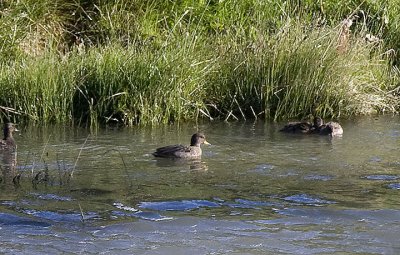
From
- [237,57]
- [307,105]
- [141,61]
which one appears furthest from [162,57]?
[307,105]

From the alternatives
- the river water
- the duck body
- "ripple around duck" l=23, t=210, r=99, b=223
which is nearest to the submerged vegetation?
the river water

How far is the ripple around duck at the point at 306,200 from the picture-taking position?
33.1 ft

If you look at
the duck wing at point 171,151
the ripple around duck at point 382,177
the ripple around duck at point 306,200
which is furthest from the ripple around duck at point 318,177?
the duck wing at point 171,151

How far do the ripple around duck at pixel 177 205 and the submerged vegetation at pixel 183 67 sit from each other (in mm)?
5661

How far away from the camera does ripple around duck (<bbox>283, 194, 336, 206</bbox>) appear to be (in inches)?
397

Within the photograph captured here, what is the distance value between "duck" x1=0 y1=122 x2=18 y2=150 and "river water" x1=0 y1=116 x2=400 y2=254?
0.73ft

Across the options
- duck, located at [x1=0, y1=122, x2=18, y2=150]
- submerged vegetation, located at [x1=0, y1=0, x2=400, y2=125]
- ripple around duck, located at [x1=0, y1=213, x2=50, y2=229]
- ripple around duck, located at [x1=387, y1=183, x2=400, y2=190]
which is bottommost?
ripple around duck, located at [x1=0, y1=213, x2=50, y2=229]

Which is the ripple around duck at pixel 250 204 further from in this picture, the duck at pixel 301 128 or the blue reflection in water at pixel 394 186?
the duck at pixel 301 128

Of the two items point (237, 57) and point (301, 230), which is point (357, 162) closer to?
point (301, 230)

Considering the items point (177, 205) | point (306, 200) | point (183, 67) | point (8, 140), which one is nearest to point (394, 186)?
point (306, 200)

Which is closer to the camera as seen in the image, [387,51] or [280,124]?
[280,124]

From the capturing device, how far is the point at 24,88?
1547cm

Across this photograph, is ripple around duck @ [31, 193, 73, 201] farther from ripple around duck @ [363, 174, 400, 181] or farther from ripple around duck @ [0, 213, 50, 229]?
ripple around duck @ [363, 174, 400, 181]

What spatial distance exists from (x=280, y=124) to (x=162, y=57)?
7.20 feet
